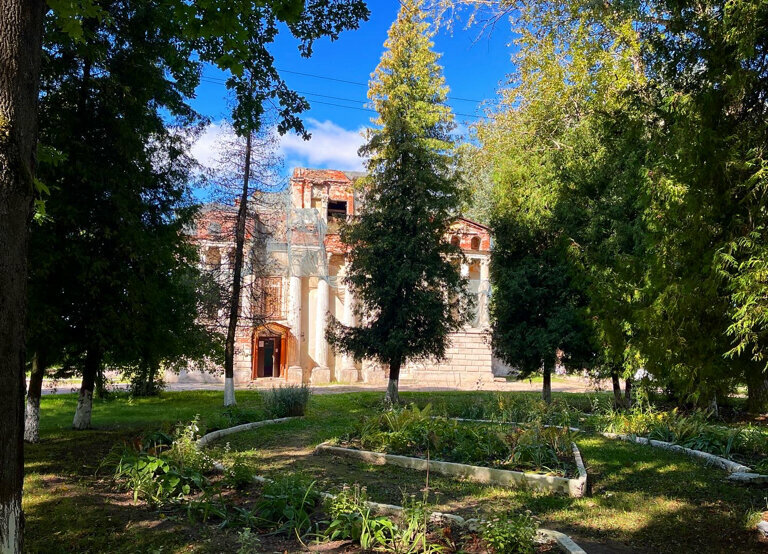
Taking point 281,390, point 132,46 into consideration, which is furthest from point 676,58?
point 281,390

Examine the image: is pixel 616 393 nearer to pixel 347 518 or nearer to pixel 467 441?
pixel 467 441

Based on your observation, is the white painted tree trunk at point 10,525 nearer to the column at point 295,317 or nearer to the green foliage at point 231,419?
the green foliage at point 231,419

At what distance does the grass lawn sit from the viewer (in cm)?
484

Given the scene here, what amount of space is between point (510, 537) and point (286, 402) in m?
10.6

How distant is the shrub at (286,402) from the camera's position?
14031 mm

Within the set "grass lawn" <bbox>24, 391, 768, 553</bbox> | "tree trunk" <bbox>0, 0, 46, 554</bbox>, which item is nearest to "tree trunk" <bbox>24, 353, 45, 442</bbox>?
"grass lawn" <bbox>24, 391, 768, 553</bbox>

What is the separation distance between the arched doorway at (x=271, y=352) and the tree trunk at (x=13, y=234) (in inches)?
1171

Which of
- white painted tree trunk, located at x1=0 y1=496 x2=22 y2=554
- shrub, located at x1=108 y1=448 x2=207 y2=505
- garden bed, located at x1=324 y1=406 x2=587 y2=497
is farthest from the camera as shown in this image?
garden bed, located at x1=324 y1=406 x2=587 y2=497

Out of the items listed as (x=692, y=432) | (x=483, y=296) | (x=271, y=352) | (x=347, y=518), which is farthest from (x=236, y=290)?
(x=483, y=296)

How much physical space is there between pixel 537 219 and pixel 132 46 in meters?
12.3

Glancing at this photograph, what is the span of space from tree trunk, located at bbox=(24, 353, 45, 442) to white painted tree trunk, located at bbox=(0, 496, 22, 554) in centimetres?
727

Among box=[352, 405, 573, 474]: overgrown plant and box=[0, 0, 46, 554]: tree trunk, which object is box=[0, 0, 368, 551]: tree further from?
box=[352, 405, 573, 474]: overgrown plant

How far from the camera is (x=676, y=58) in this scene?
6.12 m

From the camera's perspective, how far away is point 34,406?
32.2ft
